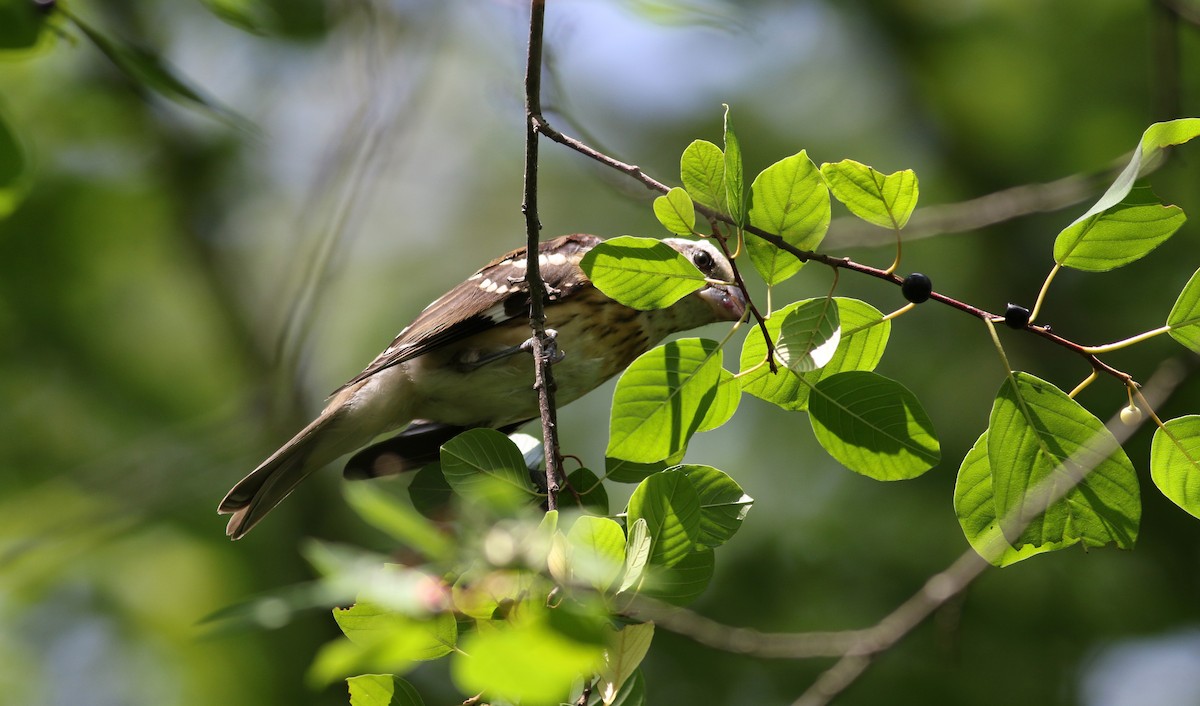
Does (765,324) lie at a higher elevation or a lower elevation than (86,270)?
higher

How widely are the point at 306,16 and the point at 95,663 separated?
4248 mm

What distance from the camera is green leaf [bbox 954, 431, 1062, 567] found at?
2.00 metres

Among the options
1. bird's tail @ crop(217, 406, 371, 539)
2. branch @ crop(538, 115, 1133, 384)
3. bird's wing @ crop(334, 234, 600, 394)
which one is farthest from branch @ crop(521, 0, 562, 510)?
bird's tail @ crop(217, 406, 371, 539)

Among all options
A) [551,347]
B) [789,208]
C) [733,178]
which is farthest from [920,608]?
[733,178]

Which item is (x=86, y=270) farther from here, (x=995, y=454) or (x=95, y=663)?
(x=995, y=454)

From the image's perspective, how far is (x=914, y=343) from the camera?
6.66m

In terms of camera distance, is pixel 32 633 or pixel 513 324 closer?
pixel 513 324

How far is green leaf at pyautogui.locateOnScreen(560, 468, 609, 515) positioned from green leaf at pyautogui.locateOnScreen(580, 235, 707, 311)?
1.90 ft

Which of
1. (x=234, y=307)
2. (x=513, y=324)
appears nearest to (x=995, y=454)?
(x=513, y=324)

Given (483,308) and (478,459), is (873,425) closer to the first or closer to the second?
(478,459)

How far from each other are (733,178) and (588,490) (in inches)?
36.5

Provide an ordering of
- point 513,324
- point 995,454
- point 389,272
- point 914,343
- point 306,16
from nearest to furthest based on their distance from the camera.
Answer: point 995,454 → point 513,324 → point 306,16 → point 914,343 → point 389,272

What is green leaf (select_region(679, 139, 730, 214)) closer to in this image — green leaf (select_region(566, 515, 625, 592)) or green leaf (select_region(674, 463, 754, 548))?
green leaf (select_region(674, 463, 754, 548))

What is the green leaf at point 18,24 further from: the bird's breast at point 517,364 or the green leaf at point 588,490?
the bird's breast at point 517,364
